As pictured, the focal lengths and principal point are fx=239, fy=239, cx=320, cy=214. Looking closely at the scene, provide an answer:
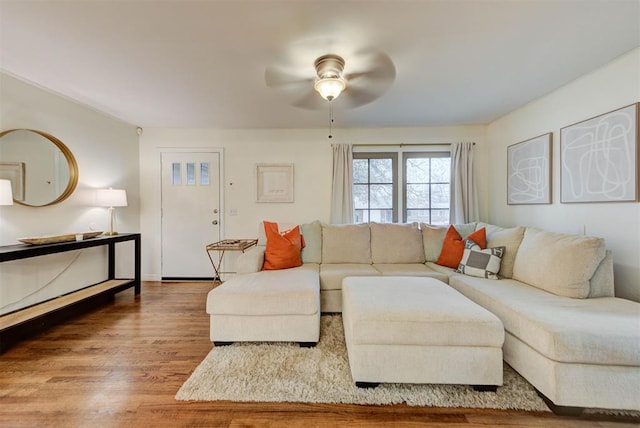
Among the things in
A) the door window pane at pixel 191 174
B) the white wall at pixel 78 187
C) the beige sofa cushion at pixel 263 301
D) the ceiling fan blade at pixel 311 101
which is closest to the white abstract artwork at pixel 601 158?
the ceiling fan blade at pixel 311 101

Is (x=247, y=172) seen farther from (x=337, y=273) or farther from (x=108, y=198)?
(x=337, y=273)

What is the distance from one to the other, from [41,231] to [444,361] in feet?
12.6

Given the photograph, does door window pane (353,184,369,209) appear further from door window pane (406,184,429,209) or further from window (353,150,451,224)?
door window pane (406,184,429,209)

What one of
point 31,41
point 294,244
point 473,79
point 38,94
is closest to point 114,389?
point 294,244

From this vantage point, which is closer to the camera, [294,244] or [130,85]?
[130,85]

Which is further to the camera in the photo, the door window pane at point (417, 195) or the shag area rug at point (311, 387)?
the door window pane at point (417, 195)

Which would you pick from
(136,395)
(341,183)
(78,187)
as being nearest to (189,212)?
(78,187)

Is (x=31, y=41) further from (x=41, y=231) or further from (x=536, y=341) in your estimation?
(x=536, y=341)

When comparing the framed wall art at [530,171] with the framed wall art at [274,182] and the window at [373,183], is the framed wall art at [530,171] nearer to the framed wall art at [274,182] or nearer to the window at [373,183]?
the window at [373,183]

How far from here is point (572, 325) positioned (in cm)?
132

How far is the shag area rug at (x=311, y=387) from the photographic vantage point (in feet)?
4.58

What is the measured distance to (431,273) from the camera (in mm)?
2521

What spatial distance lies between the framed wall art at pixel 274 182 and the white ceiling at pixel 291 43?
3.71ft

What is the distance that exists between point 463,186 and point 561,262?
1.84m
